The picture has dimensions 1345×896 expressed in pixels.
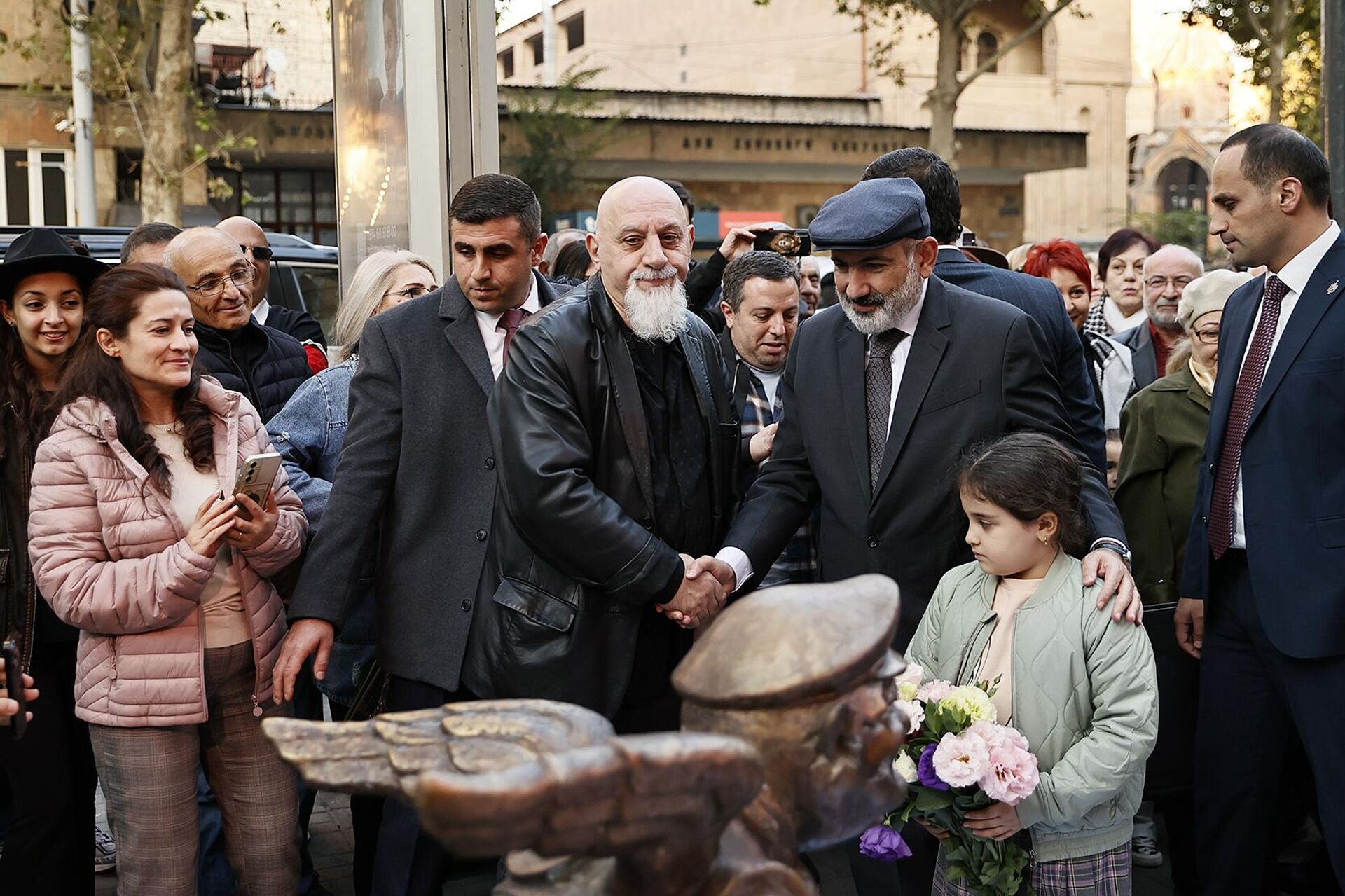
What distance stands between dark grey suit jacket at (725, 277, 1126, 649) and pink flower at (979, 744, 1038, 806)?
0.75 metres

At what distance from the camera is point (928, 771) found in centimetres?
322

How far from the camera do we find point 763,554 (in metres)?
3.82

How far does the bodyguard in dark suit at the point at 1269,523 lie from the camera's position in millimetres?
3850

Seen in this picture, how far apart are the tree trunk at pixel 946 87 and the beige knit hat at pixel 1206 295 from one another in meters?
21.2

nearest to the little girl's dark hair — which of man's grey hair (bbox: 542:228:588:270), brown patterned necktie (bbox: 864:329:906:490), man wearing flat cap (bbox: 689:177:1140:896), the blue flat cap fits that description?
man wearing flat cap (bbox: 689:177:1140:896)

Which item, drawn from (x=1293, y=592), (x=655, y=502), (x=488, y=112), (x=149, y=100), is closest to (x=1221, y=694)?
(x=1293, y=592)

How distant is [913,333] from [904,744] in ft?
3.88

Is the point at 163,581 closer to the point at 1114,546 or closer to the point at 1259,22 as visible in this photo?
the point at 1114,546

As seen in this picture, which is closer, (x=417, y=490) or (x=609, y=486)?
(x=609, y=486)

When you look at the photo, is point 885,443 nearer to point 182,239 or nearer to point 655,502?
point 655,502

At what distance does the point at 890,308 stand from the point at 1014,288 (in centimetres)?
83

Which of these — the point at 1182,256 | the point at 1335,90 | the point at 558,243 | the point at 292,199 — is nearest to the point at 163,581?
the point at 1335,90

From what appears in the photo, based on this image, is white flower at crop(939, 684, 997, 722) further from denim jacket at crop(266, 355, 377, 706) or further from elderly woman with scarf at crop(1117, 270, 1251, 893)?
elderly woman with scarf at crop(1117, 270, 1251, 893)

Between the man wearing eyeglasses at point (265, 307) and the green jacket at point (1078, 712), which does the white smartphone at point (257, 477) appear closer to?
the green jacket at point (1078, 712)
